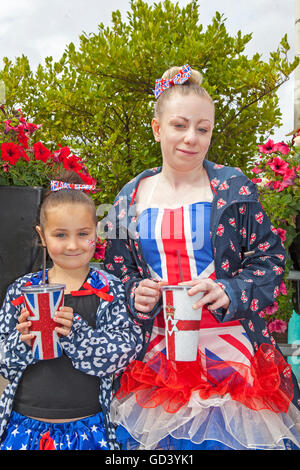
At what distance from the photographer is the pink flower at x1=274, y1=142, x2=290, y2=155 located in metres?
2.97

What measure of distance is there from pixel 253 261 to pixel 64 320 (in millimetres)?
681

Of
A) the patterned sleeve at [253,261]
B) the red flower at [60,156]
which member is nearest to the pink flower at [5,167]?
the red flower at [60,156]

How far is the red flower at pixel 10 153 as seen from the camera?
7.30 feet

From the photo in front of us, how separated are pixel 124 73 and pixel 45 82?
1287 mm

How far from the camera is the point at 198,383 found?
1.43 metres

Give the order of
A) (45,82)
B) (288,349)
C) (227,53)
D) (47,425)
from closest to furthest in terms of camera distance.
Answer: (47,425), (288,349), (227,53), (45,82)

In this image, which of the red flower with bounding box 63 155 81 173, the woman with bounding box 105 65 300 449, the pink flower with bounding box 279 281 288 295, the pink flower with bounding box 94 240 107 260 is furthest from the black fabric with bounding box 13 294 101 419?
the pink flower with bounding box 279 281 288 295

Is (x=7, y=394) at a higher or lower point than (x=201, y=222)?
lower

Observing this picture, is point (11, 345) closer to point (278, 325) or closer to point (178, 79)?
point (178, 79)

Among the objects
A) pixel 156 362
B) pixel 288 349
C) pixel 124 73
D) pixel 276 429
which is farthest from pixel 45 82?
pixel 276 429

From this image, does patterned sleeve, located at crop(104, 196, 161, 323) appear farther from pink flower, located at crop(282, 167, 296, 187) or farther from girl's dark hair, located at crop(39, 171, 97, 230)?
pink flower, located at crop(282, 167, 296, 187)

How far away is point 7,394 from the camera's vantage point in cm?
148
